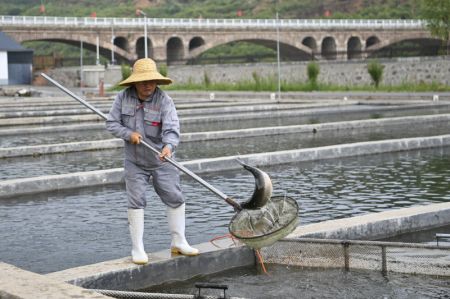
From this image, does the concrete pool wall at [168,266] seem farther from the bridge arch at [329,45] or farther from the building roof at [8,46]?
the bridge arch at [329,45]

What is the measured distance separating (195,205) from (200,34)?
72547 mm

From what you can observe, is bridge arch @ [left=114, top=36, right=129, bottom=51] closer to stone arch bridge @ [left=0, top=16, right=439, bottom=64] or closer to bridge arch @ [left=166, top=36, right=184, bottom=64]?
stone arch bridge @ [left=0, top=16, right=439, bottom=64]

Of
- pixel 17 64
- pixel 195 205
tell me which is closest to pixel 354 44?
pixel 17 64

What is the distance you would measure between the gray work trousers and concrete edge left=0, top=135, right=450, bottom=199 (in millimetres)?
5202

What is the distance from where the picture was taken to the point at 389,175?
42.2 ft

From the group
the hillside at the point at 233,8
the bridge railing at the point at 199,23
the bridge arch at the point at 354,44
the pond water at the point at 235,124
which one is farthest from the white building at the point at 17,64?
the hillside at the point at 233,8

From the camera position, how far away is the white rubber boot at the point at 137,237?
6.79 metres

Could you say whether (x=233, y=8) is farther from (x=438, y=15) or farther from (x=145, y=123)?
(x=145, y=123)

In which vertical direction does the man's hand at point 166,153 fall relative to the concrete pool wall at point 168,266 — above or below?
above

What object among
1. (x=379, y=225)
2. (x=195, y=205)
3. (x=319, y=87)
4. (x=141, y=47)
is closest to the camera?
(x=379, y=225)

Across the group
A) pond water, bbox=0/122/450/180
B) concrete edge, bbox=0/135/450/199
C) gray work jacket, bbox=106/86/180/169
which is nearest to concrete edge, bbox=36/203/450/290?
gray work jacket, bbox=106/86/180/169

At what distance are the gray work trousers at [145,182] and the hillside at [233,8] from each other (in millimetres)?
111533

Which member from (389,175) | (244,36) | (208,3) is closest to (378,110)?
(389,175)

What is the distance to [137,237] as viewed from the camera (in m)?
6.84
